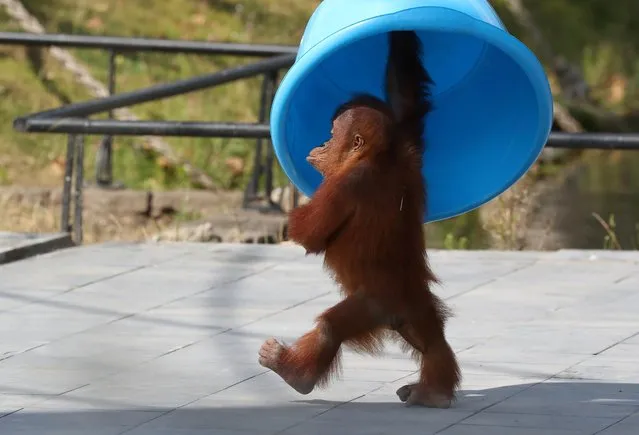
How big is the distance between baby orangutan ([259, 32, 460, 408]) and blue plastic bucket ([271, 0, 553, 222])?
0.89 ft

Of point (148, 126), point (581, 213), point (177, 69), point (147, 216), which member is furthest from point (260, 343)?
point (177, 69)

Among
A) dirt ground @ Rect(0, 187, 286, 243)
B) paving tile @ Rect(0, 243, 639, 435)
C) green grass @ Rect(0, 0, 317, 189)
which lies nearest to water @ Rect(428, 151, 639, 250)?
dirt ground @ Rect(0, 187, 286, 243)

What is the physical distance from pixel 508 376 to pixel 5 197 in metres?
6.21

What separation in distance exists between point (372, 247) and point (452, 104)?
132 centimetres

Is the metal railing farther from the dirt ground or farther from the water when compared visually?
the water

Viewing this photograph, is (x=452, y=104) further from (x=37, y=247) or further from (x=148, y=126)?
(x=37, y=247)

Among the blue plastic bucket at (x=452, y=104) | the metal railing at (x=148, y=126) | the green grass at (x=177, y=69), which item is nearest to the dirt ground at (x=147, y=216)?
the metal railing at (x=148, y=126)

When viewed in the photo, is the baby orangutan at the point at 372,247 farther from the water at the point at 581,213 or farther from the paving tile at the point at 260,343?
the water at the point at 581,213

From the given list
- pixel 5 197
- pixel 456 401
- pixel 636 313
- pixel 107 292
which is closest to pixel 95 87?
pixel 5 197

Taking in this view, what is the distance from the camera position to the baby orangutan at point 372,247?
4.96 meters

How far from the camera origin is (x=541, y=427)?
4.87m

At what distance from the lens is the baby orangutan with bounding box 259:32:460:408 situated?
4.96 meters

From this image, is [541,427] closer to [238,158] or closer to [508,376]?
[508,376]

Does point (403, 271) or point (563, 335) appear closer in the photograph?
point (403, 271)
